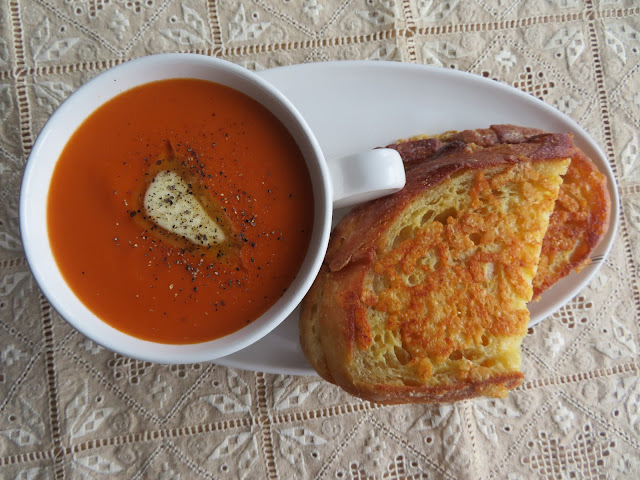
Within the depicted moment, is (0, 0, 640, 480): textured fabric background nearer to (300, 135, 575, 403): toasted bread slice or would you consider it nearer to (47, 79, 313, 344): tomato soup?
(300, 135, 575, 403): toasted bread slice

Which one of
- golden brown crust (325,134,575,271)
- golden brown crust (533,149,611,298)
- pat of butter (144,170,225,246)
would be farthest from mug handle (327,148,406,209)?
golden brown crust (533,149,611,298)

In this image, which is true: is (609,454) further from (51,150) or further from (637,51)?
(51,150)

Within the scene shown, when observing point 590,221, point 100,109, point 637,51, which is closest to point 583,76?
point 637,51

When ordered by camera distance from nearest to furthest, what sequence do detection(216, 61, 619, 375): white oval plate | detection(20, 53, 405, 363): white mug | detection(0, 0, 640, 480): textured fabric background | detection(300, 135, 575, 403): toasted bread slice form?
detection(20, 53, 405, 363): white mug
detection(300, 135, 575, 403): toasted bread slice
detection(216, 61, 619, 375): white oval plate
detection(0, 0, 640, 480): textured fabric background

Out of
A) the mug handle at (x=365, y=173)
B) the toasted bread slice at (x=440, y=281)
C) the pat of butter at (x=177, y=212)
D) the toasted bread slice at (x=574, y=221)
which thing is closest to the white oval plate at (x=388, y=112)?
the toasted bread slice at (x=574, y=221)

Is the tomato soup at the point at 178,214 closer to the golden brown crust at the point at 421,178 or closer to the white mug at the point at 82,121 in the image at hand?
the white mug at the point at 82,121

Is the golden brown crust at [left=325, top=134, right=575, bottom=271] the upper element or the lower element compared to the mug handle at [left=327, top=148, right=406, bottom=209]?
lower

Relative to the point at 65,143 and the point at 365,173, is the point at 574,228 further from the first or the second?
the point at 65,143
